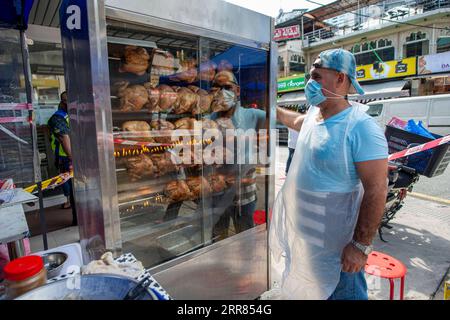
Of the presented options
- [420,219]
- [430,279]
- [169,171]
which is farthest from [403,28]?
[169,171]

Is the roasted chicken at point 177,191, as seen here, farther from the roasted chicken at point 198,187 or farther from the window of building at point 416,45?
the window of building at point 416,45

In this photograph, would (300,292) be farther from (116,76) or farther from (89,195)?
(116,76)

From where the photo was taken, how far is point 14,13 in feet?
9.14

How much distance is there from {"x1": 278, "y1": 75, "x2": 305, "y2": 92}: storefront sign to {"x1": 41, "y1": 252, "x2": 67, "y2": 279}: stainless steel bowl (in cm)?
1951

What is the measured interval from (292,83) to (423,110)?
12.1 m

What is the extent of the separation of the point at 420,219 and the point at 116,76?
185 inches

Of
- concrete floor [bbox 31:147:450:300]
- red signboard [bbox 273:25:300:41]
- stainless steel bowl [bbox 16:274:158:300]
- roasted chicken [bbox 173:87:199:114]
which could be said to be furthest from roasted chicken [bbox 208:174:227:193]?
red signboard [bbox 273:25:300:41]

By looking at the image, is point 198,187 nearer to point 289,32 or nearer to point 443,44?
point 443,44

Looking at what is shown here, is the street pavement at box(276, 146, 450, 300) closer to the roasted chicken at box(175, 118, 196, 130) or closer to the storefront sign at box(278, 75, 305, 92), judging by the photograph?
the roasted chicken at box(175, 118, 196, 130)

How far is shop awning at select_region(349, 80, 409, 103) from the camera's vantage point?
1446 cm

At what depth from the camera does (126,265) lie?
3.45ft

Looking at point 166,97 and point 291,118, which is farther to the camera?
point 291,118

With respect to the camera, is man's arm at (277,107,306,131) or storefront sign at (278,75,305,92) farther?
storefront sign at (278,75,305,92)

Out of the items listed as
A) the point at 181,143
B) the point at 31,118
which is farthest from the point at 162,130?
the point at 31,118
